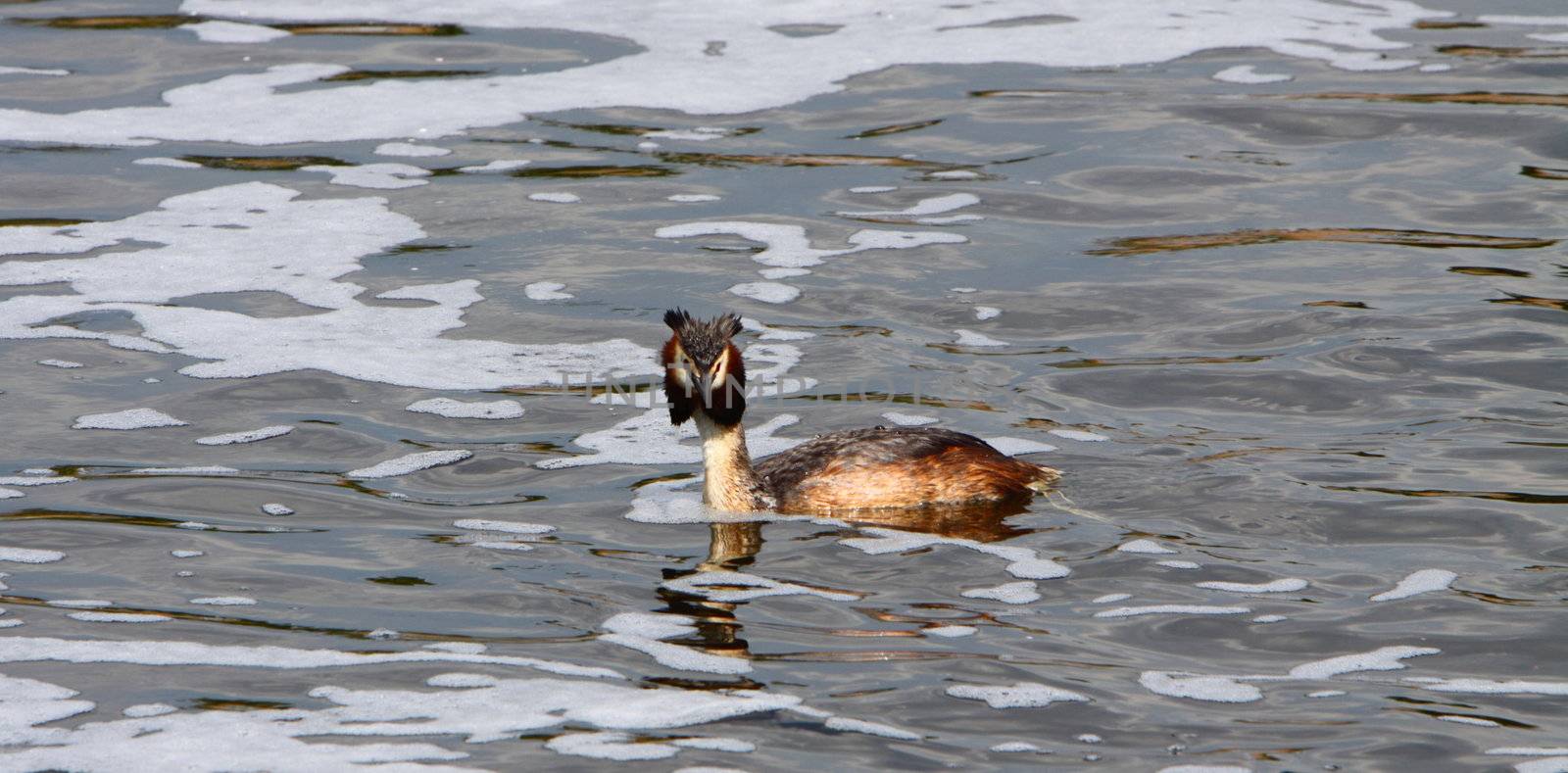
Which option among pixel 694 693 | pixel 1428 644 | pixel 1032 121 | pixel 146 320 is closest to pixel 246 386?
pixel 146 320

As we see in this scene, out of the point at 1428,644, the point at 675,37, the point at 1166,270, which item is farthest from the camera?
the point at 675,37

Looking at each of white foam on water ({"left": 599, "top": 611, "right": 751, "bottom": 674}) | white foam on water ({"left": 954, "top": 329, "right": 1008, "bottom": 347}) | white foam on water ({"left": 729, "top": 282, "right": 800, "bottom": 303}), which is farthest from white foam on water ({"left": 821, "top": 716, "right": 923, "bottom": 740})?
white foam on water ({"left": 729, "top": 282, "right": 800, "bottom": 303})

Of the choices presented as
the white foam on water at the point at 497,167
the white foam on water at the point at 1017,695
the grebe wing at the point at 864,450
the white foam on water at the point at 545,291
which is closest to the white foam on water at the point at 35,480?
the grebe wing at the point at 864,450

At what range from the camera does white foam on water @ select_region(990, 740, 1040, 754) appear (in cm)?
660

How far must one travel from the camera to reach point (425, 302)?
13.0 m

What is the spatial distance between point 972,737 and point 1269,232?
27.0ft

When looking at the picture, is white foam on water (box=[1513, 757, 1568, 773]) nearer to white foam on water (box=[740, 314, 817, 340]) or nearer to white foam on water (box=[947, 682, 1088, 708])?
white foam on water (box=[947, 682, 1088, 708])

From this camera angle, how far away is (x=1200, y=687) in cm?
712

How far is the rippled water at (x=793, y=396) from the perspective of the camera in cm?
704

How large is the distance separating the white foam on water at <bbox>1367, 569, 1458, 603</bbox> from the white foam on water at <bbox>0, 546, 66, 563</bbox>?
610cm

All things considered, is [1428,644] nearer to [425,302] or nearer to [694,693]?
[694,693]

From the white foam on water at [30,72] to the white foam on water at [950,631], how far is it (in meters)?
14.3

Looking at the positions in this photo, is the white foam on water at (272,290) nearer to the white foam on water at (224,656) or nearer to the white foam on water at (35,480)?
the white foam on water at (35,480)

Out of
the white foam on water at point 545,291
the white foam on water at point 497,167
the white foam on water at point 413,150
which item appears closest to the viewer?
the white foam on water at point 545,291
